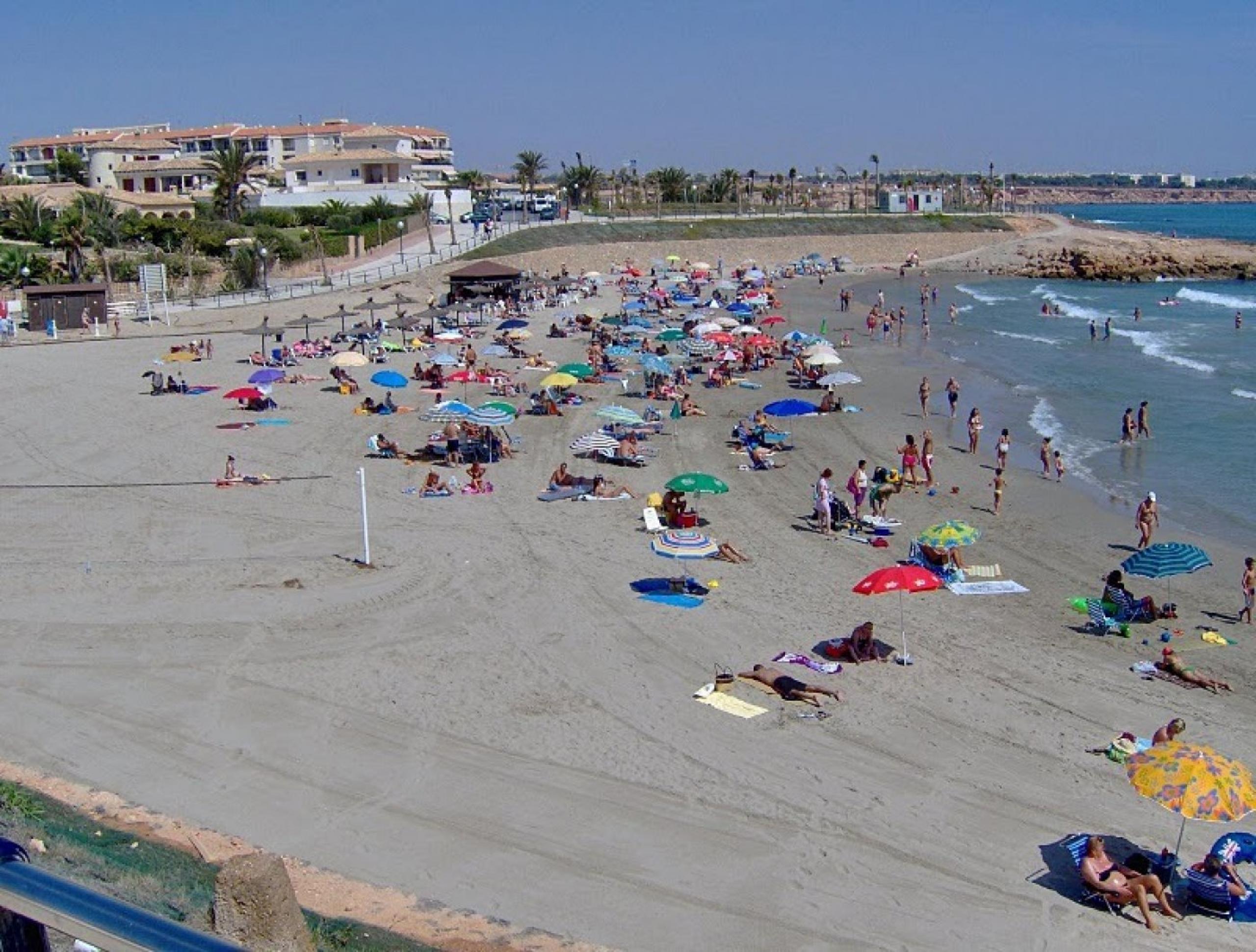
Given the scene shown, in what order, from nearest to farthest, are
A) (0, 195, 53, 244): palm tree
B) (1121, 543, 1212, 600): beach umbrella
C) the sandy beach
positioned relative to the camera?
1. the sandy beach
2. (1121, 543, 1212, 600): beach umbrella
3. (0, 195, 53, 244): palm tree

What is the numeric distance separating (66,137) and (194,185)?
2781cm

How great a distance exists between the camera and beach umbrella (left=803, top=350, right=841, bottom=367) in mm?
30359

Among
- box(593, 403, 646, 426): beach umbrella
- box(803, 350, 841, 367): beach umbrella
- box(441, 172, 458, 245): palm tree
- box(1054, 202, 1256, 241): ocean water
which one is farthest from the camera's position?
box(1054, 202, 1256, 241): ocean water

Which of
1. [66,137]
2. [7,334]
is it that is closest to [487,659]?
[7,334]

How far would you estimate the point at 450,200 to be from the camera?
64312 mm

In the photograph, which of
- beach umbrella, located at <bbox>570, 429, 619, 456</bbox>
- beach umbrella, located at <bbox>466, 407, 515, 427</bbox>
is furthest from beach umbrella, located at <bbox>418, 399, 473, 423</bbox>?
beach umbrella, located at <bbox>570, 429, 619, 456</bbox>

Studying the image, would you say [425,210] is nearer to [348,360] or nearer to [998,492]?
[348,360]

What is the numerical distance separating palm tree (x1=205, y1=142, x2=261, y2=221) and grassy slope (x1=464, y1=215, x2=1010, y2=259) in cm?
1429

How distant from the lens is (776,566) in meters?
16.5

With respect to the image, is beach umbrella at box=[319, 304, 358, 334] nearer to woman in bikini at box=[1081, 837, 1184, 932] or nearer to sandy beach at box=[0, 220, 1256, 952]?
sandy beach at box=[0, 220, 1256, 952]

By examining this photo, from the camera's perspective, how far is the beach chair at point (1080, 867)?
8.55 meters

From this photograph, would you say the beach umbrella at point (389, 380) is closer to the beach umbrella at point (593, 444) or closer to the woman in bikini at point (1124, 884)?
the beach umbrella at point (593, 444)

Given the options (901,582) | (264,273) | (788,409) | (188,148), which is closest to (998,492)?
(788,409)

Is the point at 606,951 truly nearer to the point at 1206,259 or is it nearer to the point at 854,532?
the point at 854,532
